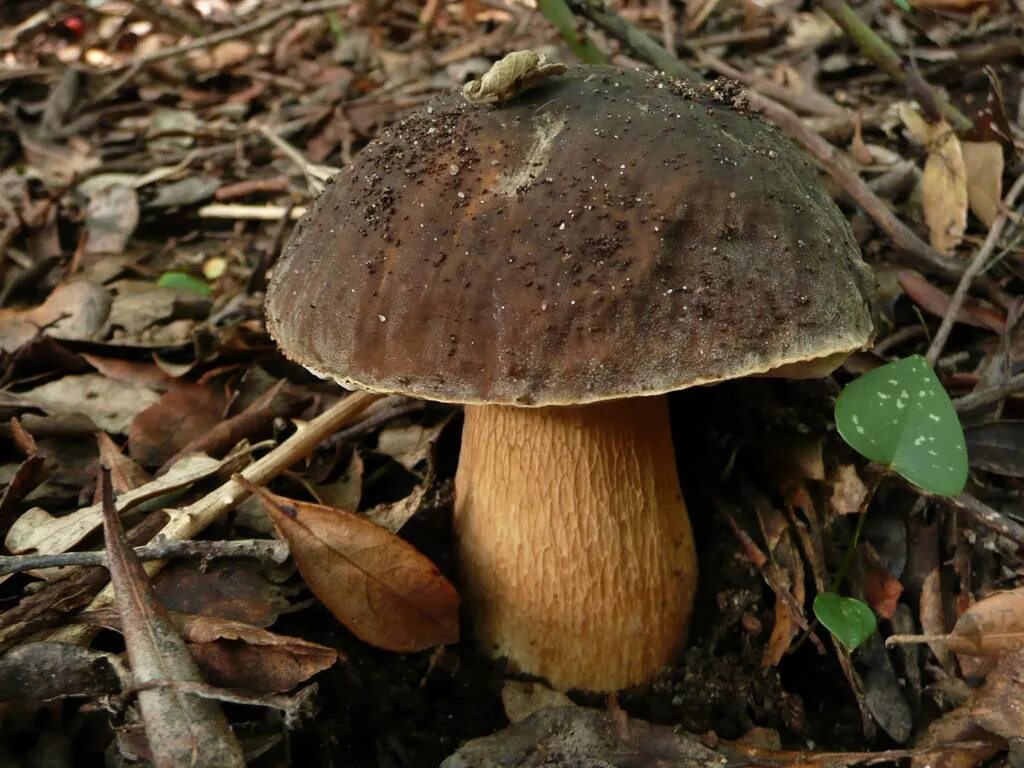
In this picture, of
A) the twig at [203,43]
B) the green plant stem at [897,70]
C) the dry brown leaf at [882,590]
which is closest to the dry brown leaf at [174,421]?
the dry brown leaf at [882,590]

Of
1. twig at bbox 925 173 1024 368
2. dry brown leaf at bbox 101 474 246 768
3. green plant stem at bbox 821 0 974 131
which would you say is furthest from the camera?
green plant stem at bbox 821 0 974 131

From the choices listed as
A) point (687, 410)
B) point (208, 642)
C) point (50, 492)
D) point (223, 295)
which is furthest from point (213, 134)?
point (208, 642)

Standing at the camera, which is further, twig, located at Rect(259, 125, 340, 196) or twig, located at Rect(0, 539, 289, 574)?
twig, located at Rect(259, 125, 340, 196)

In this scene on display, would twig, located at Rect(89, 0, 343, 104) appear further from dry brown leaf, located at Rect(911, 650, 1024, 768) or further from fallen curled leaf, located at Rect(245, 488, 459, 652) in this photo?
dry brown leaf, located at Rect(911, 650, 1024, 768)

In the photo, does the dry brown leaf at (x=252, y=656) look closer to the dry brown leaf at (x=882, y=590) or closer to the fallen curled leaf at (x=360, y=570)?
the fallen curled leaf at (x=360, y=570)

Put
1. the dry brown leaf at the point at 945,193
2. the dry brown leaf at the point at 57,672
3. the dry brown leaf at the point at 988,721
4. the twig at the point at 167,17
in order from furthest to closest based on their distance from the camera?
the twig at the point at 167,17, the dry brown leaf at the point at 945,193, the dry brown leaf at the point at 988,721, the dry brown leaf at the point at 57,672

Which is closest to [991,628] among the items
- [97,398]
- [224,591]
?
[224,591]

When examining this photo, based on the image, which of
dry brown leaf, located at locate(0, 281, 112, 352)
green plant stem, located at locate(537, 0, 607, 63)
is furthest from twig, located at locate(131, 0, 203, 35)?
green plant stem, located at locate(537, 0, 607, 63)
